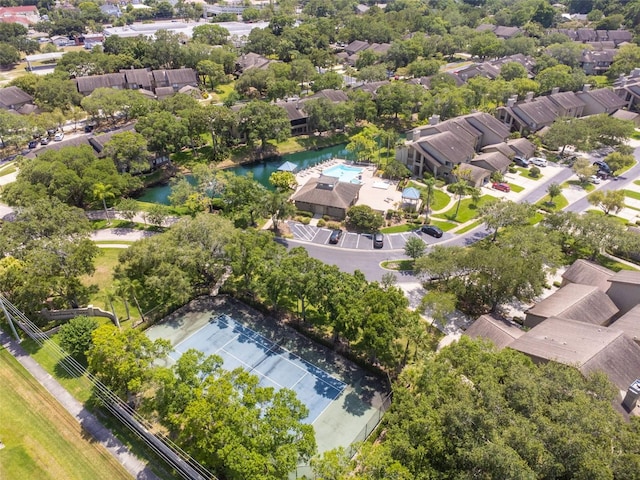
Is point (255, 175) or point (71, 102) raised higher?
point (71, 102)

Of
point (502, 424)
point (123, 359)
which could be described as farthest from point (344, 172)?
point (502, 424)

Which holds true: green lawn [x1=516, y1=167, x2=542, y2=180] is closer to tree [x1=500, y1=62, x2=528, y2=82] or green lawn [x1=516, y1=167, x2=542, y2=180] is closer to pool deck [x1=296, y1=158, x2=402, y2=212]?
pool deck [x1=296, y1=158, x2=402, y2=212]

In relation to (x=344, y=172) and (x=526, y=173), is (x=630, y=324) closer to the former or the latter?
(x=526, y=173)

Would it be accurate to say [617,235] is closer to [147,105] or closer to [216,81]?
[147,105]

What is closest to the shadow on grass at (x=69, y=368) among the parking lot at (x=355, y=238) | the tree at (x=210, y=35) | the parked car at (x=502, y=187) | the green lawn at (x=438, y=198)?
the parking lot at (x=355, y=238)

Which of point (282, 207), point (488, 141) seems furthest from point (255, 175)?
point (488, 141)

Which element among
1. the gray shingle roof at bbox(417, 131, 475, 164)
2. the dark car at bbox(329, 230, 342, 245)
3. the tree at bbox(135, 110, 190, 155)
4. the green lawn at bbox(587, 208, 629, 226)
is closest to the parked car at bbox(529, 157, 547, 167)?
the gray shingle roof at bbox(417, 131, 475, 164)

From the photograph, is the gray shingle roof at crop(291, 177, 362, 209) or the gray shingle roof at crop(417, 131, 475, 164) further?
the gray shingle roof at crop(417, 131, 475, 164)
